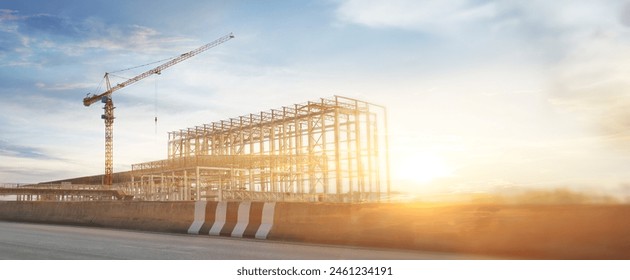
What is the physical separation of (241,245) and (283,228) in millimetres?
1248

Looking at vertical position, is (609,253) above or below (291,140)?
below

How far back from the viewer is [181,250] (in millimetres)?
10133

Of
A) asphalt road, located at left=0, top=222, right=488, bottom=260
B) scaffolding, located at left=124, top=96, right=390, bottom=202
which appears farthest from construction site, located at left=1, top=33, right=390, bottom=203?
asphalt road, located at left=0, top=222, right=488, bottom=260

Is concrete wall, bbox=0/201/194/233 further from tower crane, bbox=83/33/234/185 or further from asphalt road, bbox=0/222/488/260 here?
tower crane, bbox=83/33/234/185

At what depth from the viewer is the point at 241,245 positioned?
35.6 feet

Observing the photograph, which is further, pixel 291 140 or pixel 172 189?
pixel 291 140

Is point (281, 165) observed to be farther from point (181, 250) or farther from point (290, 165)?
point (181, 250)

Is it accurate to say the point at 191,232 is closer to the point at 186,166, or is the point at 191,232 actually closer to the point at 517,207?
the point at 517,207

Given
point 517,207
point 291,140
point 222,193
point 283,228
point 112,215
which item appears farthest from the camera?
point 291,140

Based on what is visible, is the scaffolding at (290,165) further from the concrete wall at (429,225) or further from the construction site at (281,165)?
the concrete wall at (429,225)

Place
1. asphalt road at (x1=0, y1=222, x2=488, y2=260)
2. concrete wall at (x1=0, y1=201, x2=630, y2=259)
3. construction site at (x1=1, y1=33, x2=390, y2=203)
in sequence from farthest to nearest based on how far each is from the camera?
construction site at (x1=1, y1=33, x2=390, y2=203), asphalt road at (x1=0, y1=222, x2=488, y2=260), concrete wall at (x1=0, y1=201, x2=630, y2=259)

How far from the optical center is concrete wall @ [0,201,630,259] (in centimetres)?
751

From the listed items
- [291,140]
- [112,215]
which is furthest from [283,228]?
[291,140]

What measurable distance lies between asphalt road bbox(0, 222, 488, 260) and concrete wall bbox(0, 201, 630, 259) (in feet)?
1.40
